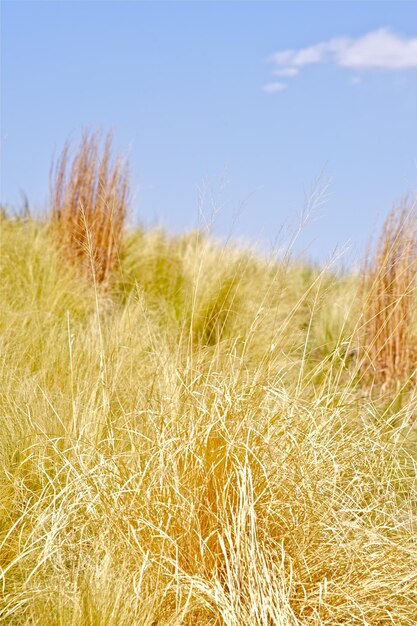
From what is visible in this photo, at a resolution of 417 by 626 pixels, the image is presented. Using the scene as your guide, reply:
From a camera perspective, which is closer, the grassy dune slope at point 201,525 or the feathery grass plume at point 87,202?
the grassy dune slope at point 201,525

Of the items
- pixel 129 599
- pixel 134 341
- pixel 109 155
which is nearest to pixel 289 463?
pixel 129 599

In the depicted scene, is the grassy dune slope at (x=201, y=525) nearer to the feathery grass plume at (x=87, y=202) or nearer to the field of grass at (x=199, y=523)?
the field of grass at (x=199, y=523)

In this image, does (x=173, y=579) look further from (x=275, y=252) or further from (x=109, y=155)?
(x=109, y=155)

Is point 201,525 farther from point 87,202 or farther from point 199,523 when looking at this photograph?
point 87,202

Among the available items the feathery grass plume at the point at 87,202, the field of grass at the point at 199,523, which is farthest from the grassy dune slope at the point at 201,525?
the feathery grass plume at the point at 87,202

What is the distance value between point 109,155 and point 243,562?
4688 millimetres

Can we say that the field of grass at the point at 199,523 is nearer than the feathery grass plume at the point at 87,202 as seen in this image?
Yes

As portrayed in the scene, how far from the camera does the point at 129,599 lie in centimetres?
216

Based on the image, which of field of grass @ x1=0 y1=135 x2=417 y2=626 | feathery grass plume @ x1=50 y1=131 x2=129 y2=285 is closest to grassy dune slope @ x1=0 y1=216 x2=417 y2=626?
field of grass @ x1=0 y1=135 x2=417 y2=626

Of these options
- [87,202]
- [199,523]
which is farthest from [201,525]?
[87,202]

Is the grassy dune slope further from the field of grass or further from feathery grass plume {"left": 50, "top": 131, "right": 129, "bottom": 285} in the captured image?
feathery grass plume {"left": 50, "top": 131, "right": 129, "bottom": 285}

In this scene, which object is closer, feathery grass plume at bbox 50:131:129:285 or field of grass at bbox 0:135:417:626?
field of grass at bbox 0:135:417:626

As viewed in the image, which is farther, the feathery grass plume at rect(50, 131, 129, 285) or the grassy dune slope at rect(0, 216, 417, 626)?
the feathery grass plume at rect(50, 131, 129, 285)

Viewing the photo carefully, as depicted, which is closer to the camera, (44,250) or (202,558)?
(202,558)
